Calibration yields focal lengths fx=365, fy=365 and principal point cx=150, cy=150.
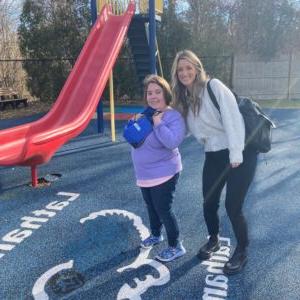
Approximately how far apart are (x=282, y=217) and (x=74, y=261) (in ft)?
7.29

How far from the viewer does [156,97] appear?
2768 mm

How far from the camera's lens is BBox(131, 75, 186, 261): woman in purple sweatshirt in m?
2.69

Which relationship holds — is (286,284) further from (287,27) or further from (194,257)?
(287,27)

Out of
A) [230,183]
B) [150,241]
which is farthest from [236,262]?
[150,241]

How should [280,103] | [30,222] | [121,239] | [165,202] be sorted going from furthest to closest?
[280,103] < [30,222] < [121,239] < [165,202]

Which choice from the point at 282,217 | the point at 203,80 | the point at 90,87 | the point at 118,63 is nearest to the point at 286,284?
the point at 282,217

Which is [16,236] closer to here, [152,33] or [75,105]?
[75,105]

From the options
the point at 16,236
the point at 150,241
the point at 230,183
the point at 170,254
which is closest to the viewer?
the point at 230,183

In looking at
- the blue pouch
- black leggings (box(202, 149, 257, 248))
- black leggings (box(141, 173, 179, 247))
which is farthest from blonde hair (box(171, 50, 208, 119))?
black leggings (box(141, 173, 179, 247))

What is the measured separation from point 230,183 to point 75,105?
4503 millimetres

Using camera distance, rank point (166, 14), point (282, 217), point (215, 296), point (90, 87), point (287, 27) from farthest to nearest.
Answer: point (287, 27) → point (166, 14) → point (90, 87) → point (282, 217) → point (215, 296)

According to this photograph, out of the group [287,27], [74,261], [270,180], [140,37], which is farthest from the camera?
[287,27]

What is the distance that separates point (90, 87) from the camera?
689 centimetres

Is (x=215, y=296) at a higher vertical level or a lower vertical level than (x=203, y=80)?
lower
